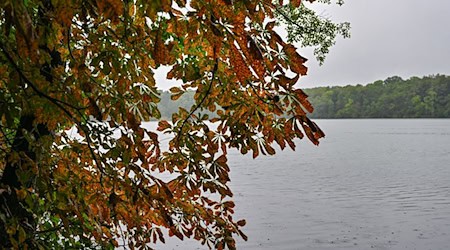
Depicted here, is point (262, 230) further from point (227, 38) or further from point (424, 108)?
point (424, 108)

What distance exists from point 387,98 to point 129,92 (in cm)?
7529

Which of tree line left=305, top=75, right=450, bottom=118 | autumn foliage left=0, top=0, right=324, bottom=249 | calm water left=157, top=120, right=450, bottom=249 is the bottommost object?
calm water left=157, top=120, right=450, bottom=249

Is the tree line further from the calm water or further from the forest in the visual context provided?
the calm water

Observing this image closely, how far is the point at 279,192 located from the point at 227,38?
17797 millimetres

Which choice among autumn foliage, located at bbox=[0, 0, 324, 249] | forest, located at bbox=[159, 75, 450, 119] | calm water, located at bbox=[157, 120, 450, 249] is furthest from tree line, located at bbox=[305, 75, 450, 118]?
autumn foliage, located at bbox=[0, 0, 324, 249]

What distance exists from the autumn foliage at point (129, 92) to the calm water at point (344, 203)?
878cm

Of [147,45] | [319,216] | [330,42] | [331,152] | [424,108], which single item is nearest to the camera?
[147,45]

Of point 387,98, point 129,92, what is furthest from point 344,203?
point 387,98

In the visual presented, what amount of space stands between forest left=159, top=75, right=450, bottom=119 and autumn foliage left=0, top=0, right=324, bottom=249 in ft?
218

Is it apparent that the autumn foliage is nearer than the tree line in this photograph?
Yes

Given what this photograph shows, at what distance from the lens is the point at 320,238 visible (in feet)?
37.7

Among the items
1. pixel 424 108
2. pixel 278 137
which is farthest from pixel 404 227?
pixel 424 108

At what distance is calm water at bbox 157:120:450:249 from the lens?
11391 millimetres

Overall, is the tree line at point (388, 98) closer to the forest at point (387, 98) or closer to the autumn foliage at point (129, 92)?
the forest at point (387, 98)
